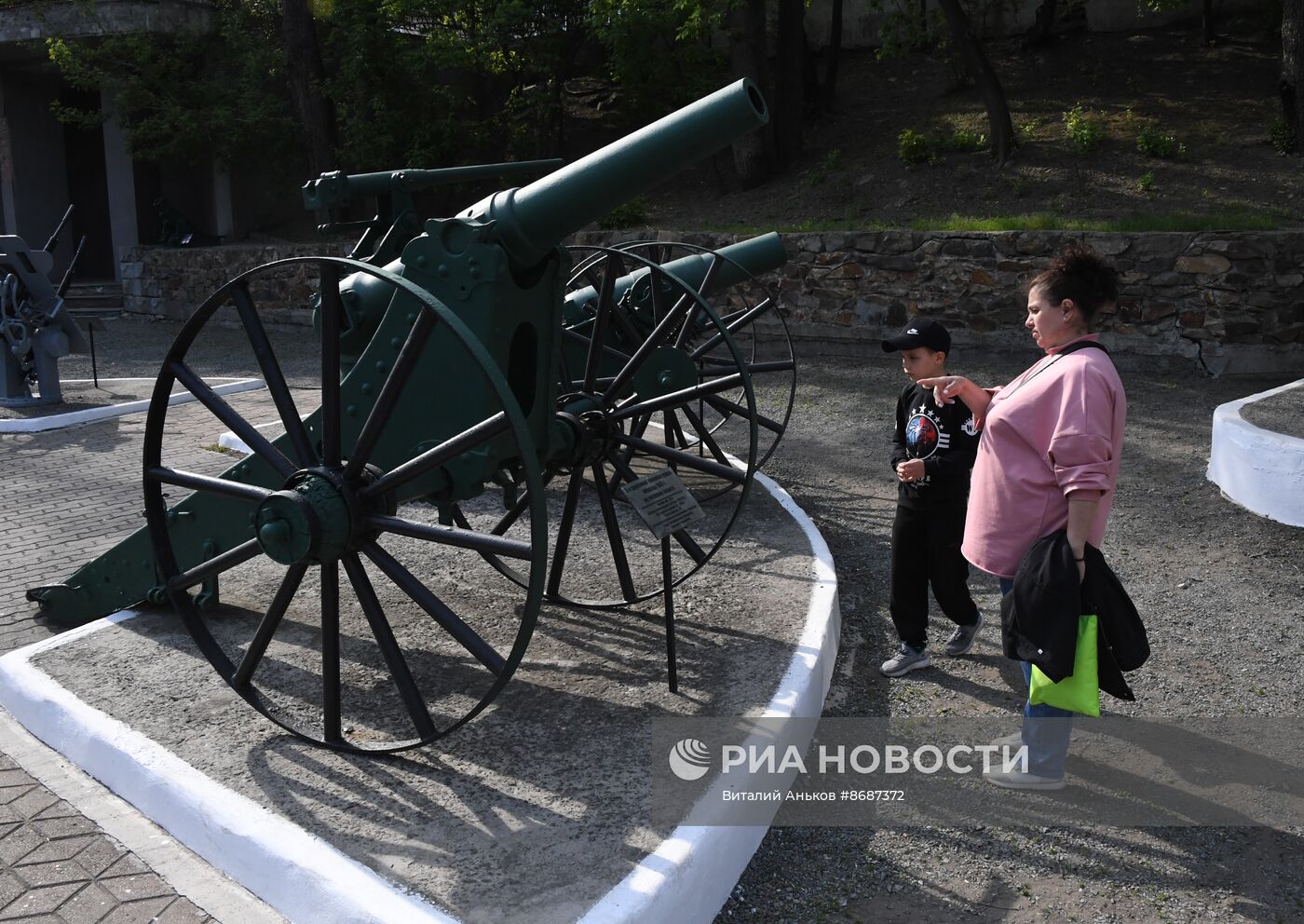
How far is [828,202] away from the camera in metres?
14.7

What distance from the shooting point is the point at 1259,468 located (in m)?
6.38

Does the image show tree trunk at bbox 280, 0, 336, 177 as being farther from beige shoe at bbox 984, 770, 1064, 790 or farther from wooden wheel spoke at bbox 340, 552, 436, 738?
beige shoe at bbox 984, 770, 1064, 790

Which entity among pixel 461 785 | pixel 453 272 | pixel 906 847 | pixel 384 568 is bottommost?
pixel 906 847

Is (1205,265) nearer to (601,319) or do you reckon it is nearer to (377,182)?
(601,319)

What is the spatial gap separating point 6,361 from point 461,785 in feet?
27.9

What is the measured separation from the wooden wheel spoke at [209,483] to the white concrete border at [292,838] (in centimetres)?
79

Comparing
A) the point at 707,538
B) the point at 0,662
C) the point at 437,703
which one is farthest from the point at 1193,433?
the point at 0,662

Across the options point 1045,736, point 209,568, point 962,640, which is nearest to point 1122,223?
point 962,640

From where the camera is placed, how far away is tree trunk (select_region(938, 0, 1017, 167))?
46.0ft

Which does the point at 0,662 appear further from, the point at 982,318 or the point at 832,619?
the point at 982,318

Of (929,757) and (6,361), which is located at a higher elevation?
(6,361)

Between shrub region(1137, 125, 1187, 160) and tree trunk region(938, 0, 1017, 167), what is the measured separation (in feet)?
4.90

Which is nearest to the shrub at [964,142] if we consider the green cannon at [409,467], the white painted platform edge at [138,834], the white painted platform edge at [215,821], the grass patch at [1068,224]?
the grass patch at [1068,224]

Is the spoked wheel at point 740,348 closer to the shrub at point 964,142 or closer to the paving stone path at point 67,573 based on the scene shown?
the paving stone path at point 67,573
